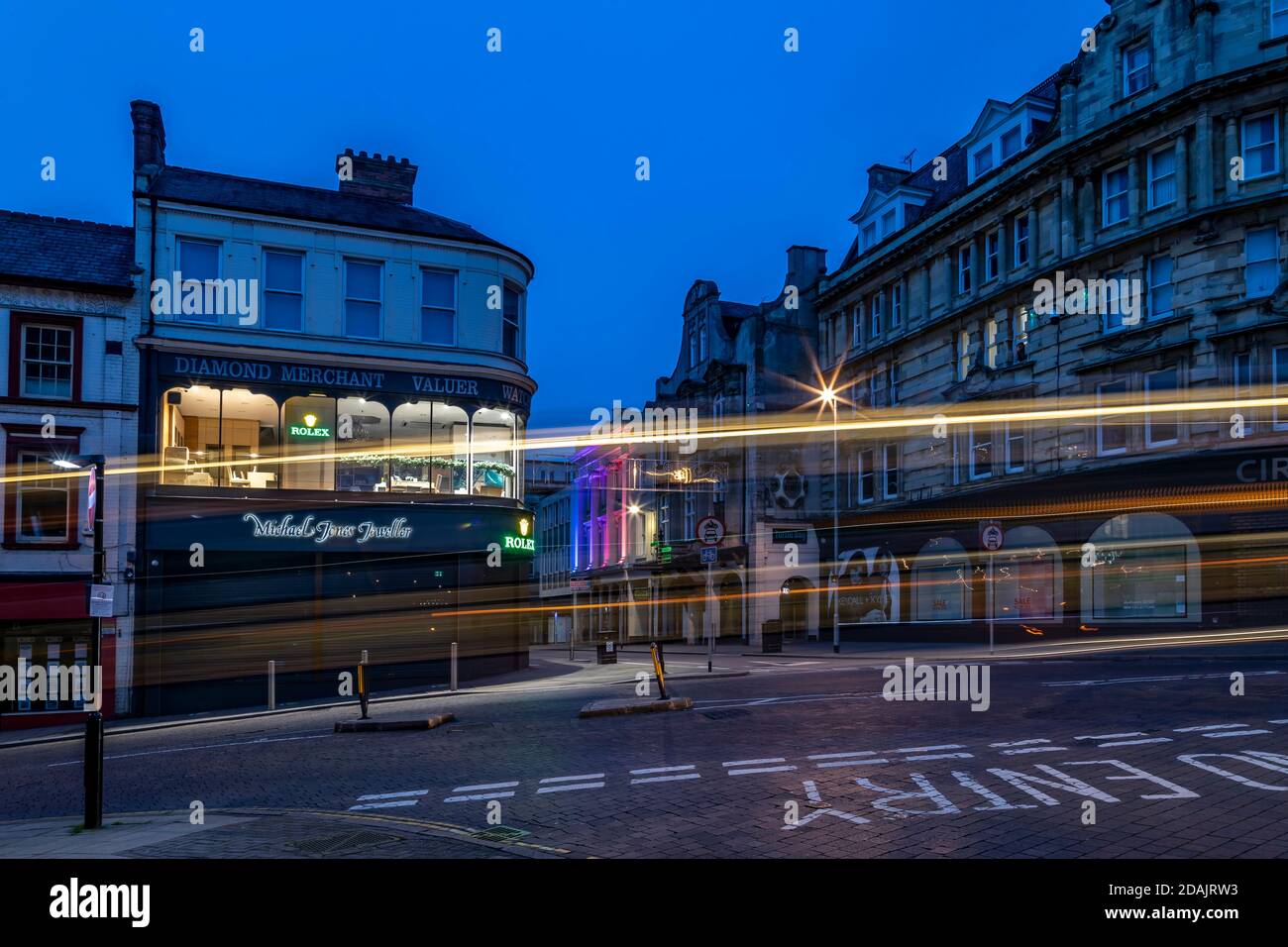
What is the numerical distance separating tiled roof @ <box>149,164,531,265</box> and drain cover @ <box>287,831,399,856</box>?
2276cm

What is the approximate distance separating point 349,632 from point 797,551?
25.7m

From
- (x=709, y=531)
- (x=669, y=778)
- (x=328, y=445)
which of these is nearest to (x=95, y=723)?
(x=669, y=778)

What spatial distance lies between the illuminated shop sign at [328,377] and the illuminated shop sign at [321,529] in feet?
12.9

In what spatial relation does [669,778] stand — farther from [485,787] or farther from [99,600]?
[99,600]

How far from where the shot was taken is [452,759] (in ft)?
42.6

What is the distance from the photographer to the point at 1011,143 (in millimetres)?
36406

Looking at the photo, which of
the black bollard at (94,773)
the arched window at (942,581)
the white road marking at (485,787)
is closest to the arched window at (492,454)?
the arched window at (942,581)

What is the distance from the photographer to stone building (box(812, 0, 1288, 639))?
1033 inches

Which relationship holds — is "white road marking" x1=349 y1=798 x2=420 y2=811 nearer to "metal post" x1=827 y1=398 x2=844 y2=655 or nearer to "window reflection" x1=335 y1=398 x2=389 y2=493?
"window reflection" x1=335 y1=398 x2=389 y2=493

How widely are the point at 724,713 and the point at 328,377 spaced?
16932 mm

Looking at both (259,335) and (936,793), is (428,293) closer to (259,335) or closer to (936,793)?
(259,335)

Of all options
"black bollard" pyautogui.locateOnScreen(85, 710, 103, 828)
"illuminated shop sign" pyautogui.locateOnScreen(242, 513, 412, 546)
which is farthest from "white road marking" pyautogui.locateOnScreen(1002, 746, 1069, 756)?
"illuminated shop sign" pyautogui.locateOnScreen(242, 513, 412, 546)

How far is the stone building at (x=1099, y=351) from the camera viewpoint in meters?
26.2
